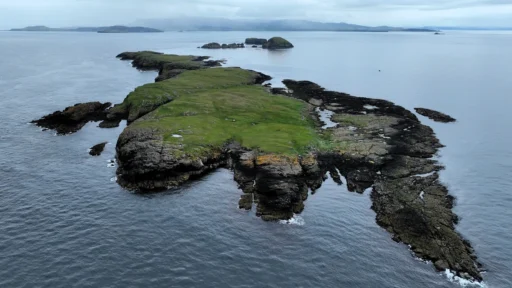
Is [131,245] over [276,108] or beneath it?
beneath

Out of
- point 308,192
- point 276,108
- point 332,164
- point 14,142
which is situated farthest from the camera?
point 276,108

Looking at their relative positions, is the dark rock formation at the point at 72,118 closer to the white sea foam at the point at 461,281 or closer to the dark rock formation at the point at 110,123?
the dark rock formation at the point at 110,123

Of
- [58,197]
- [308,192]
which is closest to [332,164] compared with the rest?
[308,192]

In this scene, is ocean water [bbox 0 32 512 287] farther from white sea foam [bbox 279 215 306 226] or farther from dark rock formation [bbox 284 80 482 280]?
dark rock formation [bbox 284 80 482 280]

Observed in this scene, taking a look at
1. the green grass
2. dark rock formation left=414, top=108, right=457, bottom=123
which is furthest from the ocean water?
dark rock formation left=414, top=108, right=457, bottom=123

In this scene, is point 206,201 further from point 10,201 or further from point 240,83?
point 240,83

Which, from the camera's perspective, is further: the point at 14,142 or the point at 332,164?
the point at 14,142

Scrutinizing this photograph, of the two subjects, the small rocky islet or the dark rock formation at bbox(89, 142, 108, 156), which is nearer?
the small rocky islet
